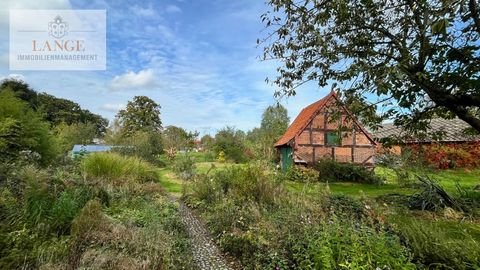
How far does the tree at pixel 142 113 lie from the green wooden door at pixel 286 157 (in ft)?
94.6

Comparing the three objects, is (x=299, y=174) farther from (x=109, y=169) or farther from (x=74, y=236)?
(x=74, y=236)

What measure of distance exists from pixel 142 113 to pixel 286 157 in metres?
34.2

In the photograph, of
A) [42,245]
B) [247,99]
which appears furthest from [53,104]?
[42,245]

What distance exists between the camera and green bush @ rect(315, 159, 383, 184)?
14570 millimetres

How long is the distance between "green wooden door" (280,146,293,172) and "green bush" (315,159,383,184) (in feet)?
7.01

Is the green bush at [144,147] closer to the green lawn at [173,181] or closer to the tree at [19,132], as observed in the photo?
the green lawn at [173,181]

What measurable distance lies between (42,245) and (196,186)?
5.64 meters

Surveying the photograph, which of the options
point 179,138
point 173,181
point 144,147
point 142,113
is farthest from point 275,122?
point 142,113

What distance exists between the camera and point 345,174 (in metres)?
14.8

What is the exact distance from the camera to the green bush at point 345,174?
14.6 meters

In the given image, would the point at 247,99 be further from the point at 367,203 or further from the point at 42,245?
the point at 42,245

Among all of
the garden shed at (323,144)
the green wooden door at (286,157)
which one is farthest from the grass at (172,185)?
the garden shed at (323,144)

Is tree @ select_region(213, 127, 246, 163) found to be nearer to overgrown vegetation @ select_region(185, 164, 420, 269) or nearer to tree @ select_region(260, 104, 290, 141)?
tree @ select_region(260, 104, 290, 141)

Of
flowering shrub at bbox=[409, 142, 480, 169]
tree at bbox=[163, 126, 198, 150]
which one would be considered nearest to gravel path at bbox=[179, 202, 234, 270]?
flowering shrub at bbox=[409, 142, 480, 169]
